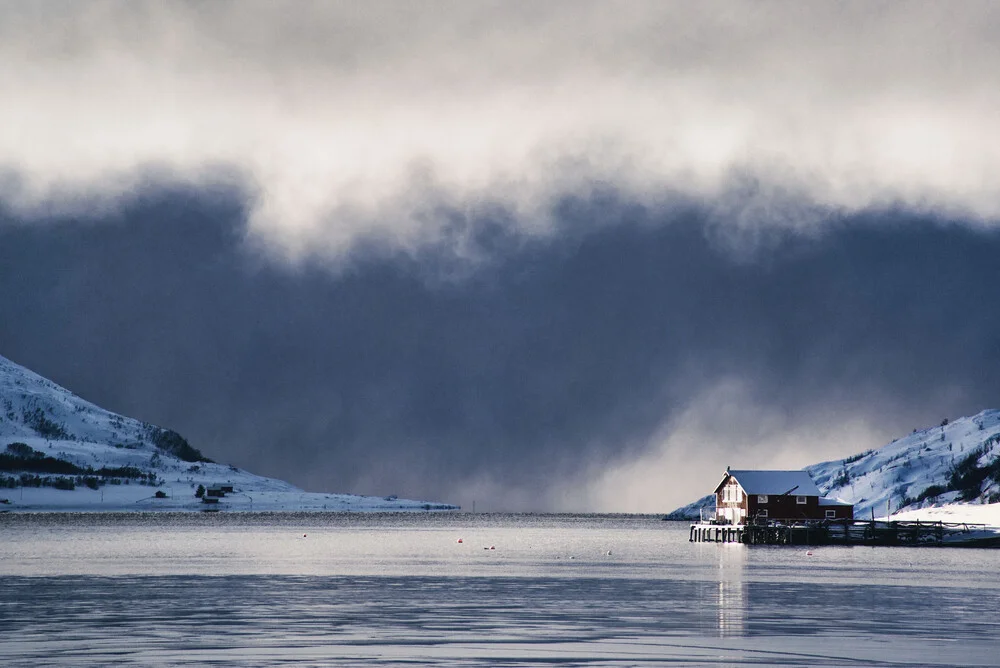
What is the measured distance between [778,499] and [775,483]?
2.51 meters

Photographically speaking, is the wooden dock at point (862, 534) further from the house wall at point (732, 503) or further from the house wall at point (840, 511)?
the house wall at point (840, 511)

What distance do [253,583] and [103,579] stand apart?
9568 mm

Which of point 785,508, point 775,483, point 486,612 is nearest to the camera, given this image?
point 486,612

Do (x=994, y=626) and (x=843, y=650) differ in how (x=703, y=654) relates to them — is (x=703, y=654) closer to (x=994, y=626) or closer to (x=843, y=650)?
(x=843, y=650)

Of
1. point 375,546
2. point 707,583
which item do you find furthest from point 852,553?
point 707,583

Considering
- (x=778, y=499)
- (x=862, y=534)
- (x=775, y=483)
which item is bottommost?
(x=862, y=534)

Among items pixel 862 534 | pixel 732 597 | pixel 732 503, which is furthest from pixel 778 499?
pixel 732 597

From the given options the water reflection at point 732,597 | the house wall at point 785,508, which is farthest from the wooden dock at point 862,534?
the water reflection at point 732,597

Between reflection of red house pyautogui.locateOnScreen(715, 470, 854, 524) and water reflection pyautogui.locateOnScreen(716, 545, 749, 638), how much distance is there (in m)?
54.5

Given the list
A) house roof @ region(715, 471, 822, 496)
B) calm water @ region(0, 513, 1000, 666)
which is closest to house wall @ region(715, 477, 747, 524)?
house roof @ region(715, 471, 822, 496)

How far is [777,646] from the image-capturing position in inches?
1943

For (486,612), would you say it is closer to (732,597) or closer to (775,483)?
(732,597)

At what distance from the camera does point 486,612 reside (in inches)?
2464

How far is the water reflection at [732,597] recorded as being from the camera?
5616 centimetres
